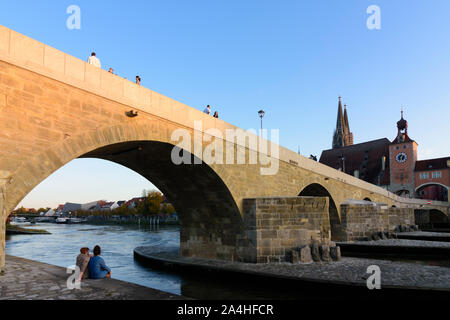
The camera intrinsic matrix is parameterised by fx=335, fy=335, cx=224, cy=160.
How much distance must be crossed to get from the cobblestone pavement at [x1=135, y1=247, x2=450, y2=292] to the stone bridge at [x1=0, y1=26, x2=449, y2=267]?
140 cm

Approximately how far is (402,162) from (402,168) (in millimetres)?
1088

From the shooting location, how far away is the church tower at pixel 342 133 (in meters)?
92.8

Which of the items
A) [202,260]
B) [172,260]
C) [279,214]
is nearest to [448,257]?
[279,214]

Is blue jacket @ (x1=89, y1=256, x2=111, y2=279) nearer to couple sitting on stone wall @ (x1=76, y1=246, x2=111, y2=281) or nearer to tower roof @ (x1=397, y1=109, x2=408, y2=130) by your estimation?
couple sitting on stone wall @ (x1=76, y1=246, x2=111, y2=281)

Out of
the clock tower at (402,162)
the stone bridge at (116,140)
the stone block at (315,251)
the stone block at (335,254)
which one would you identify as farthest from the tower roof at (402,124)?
the stone block at (315,251)

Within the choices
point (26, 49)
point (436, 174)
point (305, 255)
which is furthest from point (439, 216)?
point (26, 49)

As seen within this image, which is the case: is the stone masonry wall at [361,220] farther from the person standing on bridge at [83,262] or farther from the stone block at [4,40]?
the stone block at [4,40]

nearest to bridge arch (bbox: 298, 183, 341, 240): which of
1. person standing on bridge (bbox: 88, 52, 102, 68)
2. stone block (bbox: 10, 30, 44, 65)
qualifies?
person standing on bridge (bbox: 88, 52, 102, 68)

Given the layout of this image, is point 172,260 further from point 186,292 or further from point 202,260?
point 186,292

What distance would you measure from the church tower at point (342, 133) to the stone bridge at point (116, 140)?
79497mm

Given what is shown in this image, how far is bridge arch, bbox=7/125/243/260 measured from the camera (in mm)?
7840

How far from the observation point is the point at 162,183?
14.3m

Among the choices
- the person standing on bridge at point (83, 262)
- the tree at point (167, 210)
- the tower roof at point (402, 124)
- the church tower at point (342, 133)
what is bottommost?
the tree at point (167, 210)
